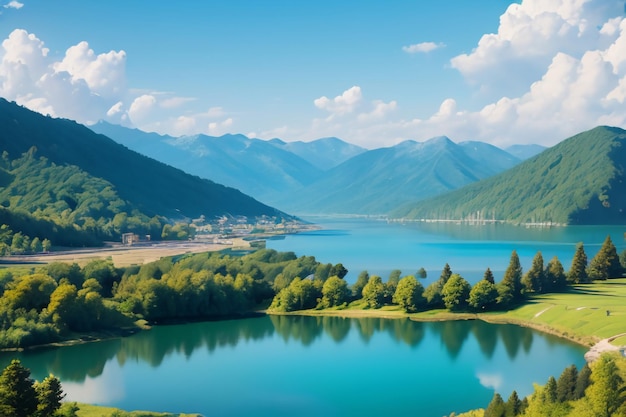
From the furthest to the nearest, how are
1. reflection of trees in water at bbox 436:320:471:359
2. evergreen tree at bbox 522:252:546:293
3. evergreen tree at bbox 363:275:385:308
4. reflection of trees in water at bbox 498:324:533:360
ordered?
1. evergreen tree at bbox 522:252:546:293
2. evergreen tree at bbox 363:275:385:308
3. reflection of trees in water at bbox 436:320:471:359
4. reflection of trees in water at bbox 498:324:533:360

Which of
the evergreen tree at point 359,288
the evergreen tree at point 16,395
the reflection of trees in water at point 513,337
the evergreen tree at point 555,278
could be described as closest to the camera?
the evergreen tree at point 16,395

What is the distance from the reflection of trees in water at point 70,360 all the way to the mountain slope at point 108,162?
100 m

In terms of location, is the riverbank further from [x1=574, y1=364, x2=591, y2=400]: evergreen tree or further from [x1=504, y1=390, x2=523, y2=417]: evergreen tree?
[x1=504, y1=390, x2=523, y2=417]: evergreen tree

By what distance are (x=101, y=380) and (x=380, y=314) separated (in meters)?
26.6

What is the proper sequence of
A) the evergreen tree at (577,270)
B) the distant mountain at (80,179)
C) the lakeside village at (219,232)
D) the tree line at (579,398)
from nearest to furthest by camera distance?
the tree line at (579,398)
the evergreen tree at (577,270)
the lakeside village at (219,232)
the distant mountain at (80,179)

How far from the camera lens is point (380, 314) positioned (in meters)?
57.5

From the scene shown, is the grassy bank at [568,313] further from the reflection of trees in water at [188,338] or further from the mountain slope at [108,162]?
the mountain slope at [108,162]

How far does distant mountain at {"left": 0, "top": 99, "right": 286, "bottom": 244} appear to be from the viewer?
5192 inches

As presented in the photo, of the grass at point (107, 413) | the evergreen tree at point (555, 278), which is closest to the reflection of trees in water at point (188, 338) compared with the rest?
the grass at point (107, 413)

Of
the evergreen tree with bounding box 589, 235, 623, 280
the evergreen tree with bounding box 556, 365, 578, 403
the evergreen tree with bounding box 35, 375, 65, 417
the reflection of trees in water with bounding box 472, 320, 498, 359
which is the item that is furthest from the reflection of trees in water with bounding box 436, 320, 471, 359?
the evergreen tree with bounding box 35, 375, 65, 417

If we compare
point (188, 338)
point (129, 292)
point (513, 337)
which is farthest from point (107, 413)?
point (513, 337)

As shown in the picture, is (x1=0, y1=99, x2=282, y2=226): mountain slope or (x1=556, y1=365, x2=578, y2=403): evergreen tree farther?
(x1=0, y1=99, x2=282, y2=226): mountain slope

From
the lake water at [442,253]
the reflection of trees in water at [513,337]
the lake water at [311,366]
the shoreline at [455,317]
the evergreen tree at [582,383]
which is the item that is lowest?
the lake water at [311,366]

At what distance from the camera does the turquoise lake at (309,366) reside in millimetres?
34156
